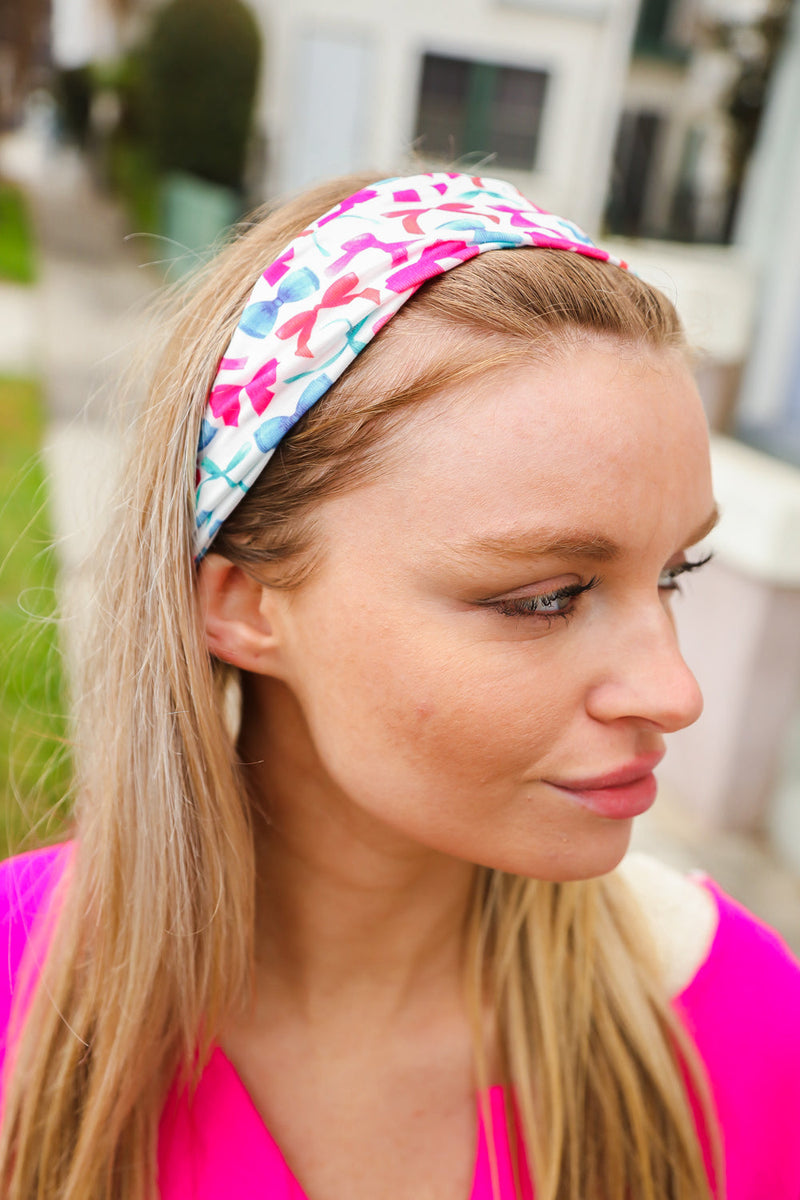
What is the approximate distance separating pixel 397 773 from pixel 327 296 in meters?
0.58

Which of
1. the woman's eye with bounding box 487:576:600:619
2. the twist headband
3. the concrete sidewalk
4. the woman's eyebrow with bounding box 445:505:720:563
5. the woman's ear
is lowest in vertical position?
the concrete sidewalk

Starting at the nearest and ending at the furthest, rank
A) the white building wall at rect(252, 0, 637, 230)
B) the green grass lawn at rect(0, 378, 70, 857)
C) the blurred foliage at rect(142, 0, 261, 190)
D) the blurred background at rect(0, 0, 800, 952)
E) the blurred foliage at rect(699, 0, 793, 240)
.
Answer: the green grass lawn at rect(0, 378, 70, 857)
the blurred background at rect(0, 0, 800, 952)
the blurred foliage at rect(699, 0, 793, 240)
the blurred foliage at rect(142, 0, 261, 190)
the white building wall at rect(252, 0, 637, 230)

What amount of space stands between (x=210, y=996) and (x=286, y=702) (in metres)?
0.41

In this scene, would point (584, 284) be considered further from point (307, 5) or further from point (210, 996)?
point (307, 5)

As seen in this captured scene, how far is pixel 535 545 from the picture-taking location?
1231 mm

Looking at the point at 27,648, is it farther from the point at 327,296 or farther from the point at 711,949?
the point at 711,949

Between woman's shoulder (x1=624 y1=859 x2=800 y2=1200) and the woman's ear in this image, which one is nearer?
the woman's ear

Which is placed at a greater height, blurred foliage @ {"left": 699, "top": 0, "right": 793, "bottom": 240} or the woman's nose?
blurred foliage @ {"left": 699, "top": 0, "right": 793, "bottom": 240}

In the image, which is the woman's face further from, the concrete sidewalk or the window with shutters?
the window with shutters

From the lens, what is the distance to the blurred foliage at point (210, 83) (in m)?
→ 11.5

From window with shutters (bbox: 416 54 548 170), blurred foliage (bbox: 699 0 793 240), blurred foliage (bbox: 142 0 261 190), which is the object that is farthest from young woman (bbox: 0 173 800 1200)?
window with shutters (bbox: 416 54 548 170)

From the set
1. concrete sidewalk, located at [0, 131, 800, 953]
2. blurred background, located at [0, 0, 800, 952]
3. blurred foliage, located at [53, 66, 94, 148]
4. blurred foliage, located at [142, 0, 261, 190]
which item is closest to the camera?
concrete sidewalk, located at [0, 131, 800, 953]

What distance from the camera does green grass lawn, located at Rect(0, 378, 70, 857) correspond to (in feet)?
5.57

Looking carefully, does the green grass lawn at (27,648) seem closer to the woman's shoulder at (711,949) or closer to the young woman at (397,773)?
the young woman at (397,773)
